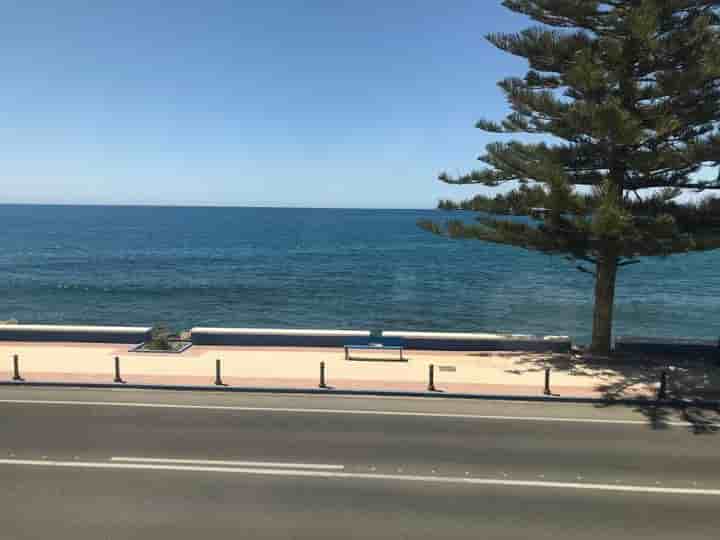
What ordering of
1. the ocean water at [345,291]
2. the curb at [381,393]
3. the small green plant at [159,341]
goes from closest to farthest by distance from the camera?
the curb at [381,393], the small green plant at [159,341], the ocean water at [345,291]

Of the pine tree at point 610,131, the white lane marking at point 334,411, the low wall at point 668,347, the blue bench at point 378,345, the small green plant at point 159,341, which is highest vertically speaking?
the pine tree at point 610,131

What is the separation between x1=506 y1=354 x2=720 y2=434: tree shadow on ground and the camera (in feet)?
41.3

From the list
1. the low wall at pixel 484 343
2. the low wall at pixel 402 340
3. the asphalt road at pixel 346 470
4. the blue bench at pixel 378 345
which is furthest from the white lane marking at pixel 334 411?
the low wall at pixel 484 343

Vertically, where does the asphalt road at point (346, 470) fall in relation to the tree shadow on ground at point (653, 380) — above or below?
below

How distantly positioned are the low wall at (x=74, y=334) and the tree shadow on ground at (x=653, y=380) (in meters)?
12.7

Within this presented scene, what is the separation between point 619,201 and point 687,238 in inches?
82.4

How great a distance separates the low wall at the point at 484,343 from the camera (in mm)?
18500

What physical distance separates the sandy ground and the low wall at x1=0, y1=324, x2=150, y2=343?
38 centimetres

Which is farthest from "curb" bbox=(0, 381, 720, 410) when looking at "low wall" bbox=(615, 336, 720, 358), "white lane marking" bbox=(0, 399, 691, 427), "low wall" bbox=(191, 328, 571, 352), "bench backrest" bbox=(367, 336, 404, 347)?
"low wall" bbox=(615, 336, 720, 358)

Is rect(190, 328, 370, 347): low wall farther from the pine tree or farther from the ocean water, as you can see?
the ocean water

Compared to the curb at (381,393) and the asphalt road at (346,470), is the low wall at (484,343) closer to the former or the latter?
the curb at (381,393)

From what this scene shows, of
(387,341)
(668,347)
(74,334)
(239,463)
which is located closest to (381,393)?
(387,341)

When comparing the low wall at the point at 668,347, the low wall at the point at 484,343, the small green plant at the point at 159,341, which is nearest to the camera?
the low wall at the point at 668,347

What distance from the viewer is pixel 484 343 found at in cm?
1853
